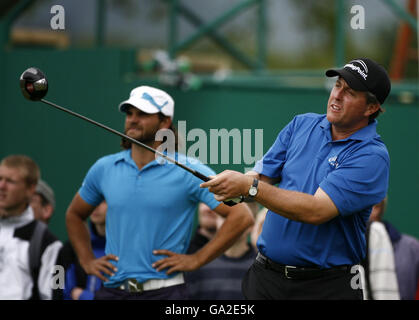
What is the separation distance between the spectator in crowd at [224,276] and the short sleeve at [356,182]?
1681 millimetres

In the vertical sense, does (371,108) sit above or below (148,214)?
above

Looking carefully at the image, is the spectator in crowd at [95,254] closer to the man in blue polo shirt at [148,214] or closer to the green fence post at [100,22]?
the man in blue polo shirt at [148,214]

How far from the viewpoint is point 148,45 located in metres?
7.35

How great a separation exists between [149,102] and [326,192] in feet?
4.21

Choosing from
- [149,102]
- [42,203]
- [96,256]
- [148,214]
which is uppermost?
[149,102]

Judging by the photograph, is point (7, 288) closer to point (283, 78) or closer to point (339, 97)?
point (339, 97)

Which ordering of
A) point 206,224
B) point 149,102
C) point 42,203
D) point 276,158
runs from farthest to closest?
point 42,203 < point 206,224 < point 149,102 < point 276,158

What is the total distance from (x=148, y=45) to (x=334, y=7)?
1811mm

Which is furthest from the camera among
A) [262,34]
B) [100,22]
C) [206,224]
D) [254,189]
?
[100,22]

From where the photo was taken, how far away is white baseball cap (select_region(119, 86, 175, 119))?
13.2 feet

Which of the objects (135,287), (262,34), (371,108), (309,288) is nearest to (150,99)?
(135,287)

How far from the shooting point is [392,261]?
5082 millimetres

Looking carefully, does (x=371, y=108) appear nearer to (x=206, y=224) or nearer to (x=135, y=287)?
(x=135, y=287)

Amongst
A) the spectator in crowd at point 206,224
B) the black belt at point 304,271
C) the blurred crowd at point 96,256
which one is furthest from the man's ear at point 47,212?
the black belt at point 304,271
